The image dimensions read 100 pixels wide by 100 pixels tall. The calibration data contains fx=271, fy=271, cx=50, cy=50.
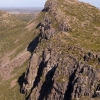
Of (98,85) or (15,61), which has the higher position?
(98,85)

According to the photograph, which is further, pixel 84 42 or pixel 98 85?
pixel 84 42

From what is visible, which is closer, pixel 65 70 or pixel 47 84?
pixel 65 70

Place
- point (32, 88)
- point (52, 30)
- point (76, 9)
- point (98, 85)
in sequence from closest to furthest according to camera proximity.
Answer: point (98, 85)
point (32, 88)
point (52, 30)
point (76, 9)

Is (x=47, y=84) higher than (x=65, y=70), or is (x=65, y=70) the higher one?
(x=65, y=70)

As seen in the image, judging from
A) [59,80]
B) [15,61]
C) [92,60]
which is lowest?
[15,61]

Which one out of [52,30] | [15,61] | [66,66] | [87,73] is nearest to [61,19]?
[52,30]

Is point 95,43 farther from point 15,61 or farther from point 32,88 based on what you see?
point 15,61

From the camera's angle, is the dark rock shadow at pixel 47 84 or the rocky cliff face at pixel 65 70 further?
the dark rock shadow at pixel 47 84

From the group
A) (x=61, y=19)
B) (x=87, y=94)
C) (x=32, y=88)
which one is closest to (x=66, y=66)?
(x=87, y=94)

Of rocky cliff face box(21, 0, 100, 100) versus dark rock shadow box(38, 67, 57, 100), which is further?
dark rock shadow box(38, 67, 57, 100)

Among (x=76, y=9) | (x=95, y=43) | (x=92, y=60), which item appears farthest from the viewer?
(x=76, y=9)
